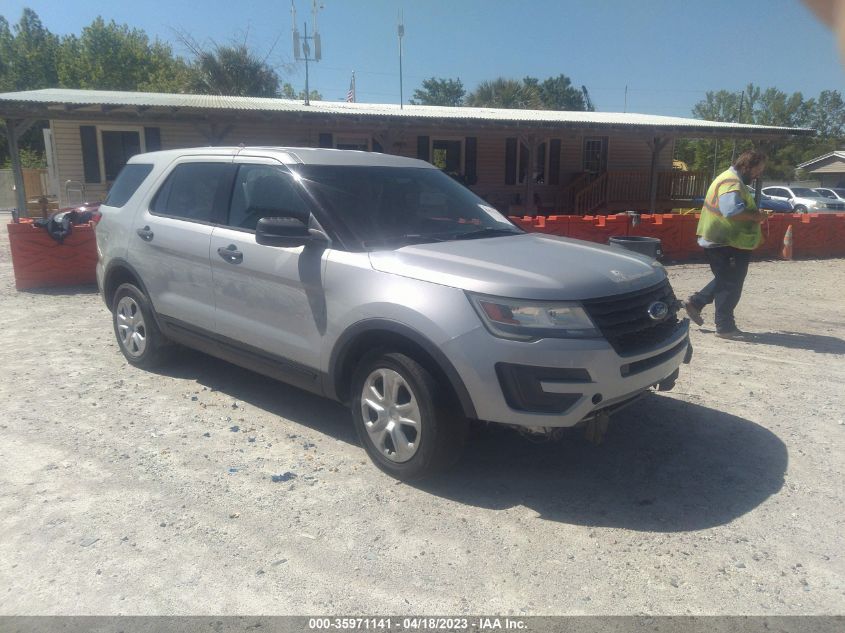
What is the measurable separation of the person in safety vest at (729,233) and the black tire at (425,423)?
13.5 feet

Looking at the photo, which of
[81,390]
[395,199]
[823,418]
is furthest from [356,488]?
[823,418]

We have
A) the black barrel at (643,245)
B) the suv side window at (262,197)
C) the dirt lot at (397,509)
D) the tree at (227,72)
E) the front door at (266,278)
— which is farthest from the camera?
the tree at (227,72)

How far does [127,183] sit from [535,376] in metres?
4.28

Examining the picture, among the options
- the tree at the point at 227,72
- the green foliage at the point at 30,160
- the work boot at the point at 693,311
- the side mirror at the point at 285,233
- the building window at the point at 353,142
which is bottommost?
the work boot at the point at 693,311

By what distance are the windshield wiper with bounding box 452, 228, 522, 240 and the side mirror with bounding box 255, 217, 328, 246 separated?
0.89m

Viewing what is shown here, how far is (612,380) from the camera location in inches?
131

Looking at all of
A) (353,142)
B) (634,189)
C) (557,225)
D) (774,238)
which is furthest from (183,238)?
(634,189)

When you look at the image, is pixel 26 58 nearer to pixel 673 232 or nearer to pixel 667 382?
pixel 673 232

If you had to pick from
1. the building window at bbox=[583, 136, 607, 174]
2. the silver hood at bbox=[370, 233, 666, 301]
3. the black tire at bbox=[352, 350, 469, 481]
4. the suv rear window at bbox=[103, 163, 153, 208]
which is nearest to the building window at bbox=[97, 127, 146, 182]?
the suv rear window at bbox=[103, 163, 153, 208]

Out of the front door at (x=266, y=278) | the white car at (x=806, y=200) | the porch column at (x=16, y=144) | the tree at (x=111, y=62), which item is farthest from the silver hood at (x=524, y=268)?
the tree at (x=111, y=62)

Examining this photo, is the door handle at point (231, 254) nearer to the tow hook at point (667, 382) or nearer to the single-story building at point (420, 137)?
the tow hook at point (667, 382)

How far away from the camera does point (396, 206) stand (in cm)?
435

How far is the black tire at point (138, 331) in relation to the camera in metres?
5.45

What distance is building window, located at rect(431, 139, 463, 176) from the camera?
68.1ft
